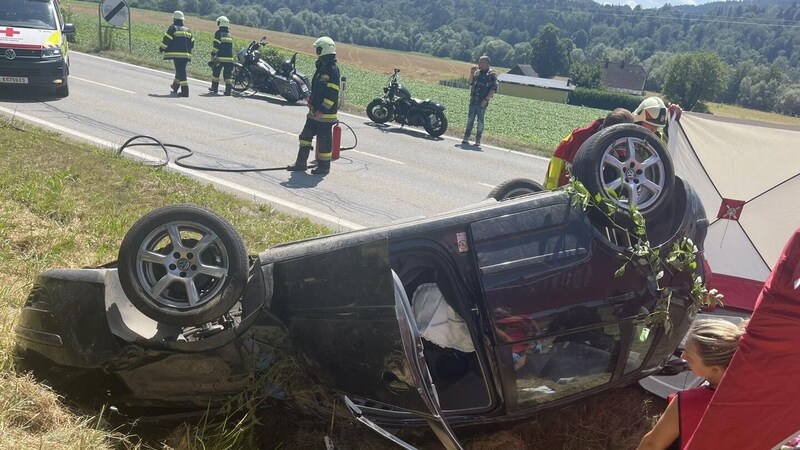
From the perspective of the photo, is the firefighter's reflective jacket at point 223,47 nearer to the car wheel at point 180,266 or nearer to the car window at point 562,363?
the car wheel at point 180,266

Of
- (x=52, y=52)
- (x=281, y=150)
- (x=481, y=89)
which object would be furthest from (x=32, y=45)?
(x=481, y=89)

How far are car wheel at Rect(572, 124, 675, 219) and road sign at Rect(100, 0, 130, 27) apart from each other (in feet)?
61.8

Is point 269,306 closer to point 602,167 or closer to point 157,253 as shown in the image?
point 157,253

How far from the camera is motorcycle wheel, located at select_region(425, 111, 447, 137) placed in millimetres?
14398

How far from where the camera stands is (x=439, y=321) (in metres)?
3.07

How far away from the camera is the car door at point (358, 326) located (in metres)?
2.73

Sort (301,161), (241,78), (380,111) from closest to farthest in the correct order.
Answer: (301,161) < (380,111) < (241,78)

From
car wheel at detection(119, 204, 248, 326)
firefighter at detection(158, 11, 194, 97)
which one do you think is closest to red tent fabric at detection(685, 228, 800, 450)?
car wheel at detection(119, 204, 248, 326)

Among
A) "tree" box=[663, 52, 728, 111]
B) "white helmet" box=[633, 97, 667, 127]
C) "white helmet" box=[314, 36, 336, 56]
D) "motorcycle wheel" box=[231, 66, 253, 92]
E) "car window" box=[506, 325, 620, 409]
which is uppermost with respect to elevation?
"white helmet" box=[633, 97, 667, 127]

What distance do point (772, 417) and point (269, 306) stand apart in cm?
200

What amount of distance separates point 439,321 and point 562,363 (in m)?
0.61

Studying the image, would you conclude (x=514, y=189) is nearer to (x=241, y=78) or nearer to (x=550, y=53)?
(x=241, y=78)

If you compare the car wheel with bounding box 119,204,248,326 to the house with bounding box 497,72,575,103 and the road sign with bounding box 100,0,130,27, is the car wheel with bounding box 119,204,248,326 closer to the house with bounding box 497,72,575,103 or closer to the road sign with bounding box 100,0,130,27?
the road sign with bounding box 100,0,130,27

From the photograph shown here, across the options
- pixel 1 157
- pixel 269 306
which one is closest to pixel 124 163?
pixel 1 157
